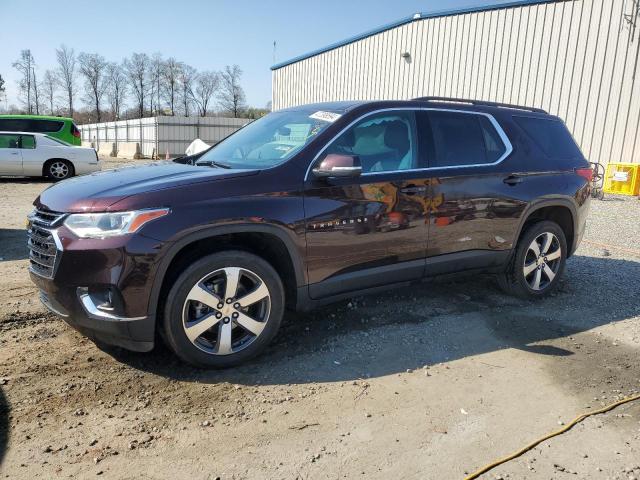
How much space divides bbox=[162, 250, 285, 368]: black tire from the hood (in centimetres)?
52

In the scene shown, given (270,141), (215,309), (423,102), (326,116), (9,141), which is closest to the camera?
(215,309)

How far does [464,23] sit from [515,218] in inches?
556

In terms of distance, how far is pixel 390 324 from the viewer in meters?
4.23

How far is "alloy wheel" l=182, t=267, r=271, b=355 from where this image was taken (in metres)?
3.19

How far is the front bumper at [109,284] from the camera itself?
293cm

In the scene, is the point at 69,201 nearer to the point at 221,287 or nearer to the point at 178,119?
the point at 221,287

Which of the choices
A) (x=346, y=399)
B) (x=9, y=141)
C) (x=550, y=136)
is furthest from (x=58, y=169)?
(x=346, y=399)

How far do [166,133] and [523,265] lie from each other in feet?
97.6

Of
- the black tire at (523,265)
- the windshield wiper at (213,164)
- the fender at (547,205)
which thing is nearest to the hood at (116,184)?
the windshield wiper at (213,164)

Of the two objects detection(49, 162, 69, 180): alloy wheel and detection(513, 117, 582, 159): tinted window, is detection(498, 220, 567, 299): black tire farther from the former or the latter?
detection(49, 162, 69, 180): alloy wheel

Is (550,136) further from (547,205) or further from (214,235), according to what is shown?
(214,235)

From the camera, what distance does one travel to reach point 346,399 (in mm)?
3084

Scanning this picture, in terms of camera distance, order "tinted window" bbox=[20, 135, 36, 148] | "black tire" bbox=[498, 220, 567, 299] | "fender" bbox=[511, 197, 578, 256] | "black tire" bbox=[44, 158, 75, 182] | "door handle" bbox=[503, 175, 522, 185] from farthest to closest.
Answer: "black tire" bbox=[44, 158, 75, 182] → "tinted window" bbox=[20, 135, 36, 148] → "black tire" bbox=[498, 220, 567, 299] → "fender" bbox=[511, 197, 578, 256] → "door handle" bbox=[503, 175, 522, 185]

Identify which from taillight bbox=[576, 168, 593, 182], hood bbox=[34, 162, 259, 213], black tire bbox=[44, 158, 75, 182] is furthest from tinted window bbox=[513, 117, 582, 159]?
black tire bbox=[44, 158, 75, 182]
